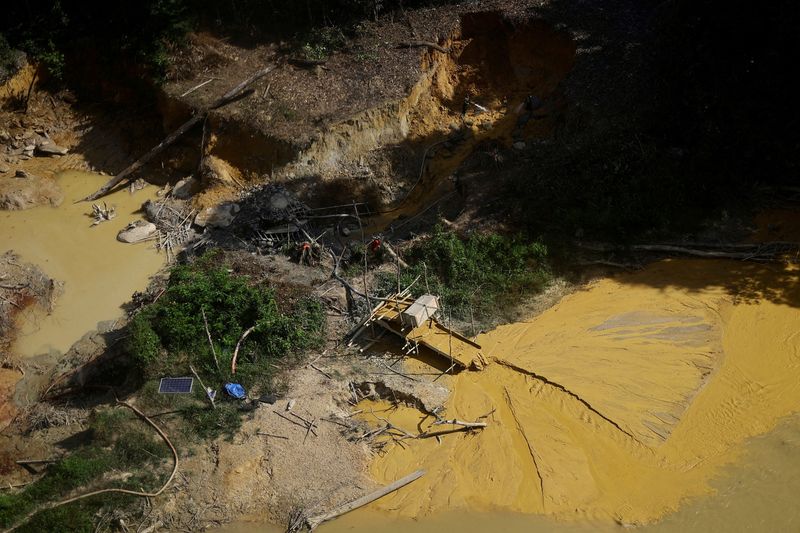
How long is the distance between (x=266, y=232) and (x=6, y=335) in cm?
614

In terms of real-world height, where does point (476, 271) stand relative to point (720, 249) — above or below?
below

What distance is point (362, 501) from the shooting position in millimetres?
9719

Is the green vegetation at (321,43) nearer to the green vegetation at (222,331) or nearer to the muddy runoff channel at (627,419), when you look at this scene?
the green vegetation at (222,331)

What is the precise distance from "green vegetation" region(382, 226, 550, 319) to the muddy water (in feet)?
22.2

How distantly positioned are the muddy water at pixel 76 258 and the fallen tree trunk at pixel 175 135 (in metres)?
0.31

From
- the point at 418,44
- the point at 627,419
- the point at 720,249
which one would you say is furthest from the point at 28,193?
the point at 720,249

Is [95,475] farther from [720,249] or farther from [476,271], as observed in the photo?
[720,249]

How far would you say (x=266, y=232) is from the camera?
15039mm

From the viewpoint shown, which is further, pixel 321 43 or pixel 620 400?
pixel 321 43

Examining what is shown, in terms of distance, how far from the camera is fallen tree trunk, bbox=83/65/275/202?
17.7 m

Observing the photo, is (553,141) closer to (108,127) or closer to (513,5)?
(513,5)

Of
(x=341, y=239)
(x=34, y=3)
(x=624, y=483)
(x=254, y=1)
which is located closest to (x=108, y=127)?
(x=34, y=3)

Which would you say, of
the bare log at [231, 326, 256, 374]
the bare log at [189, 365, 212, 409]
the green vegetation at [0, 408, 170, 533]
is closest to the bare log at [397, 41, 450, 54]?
the bare log at [231, 326, 256, 374]

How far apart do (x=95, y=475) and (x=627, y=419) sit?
8589 millimetres
